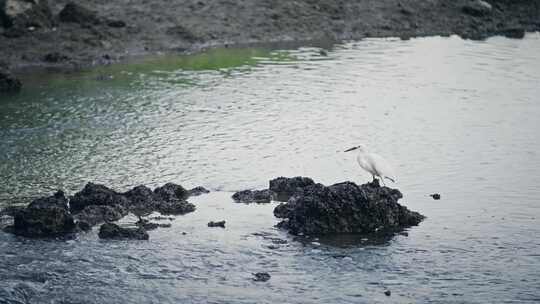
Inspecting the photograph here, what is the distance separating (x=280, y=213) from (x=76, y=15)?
22427 mm

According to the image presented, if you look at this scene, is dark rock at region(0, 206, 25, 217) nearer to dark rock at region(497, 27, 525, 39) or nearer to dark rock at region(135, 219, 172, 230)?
dark rock at region(135, 219, 172, 230)

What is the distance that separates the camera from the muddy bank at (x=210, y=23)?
37594 mm

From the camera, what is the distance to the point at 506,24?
4800 centimetres

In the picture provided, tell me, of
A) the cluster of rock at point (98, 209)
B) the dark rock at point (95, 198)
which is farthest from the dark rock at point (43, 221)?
the dark rock at point (95, 198)

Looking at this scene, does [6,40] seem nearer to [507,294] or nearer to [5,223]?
[5,223]

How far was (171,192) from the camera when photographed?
832 inches

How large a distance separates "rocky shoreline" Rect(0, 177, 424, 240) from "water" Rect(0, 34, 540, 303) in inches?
15.1

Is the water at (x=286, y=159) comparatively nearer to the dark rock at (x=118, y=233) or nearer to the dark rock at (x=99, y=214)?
the dark rock at (x=118, y=233)

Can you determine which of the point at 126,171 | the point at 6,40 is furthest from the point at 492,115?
the point at 6,40

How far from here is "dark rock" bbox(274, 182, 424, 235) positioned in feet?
61.7

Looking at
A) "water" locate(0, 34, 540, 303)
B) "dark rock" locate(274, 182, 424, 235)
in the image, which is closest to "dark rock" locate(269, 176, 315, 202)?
"water" locate(0, 34, 540, 303)

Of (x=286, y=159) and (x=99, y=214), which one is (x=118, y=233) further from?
(x=286, y=159)

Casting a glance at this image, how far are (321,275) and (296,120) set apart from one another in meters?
13.2

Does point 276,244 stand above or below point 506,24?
below
